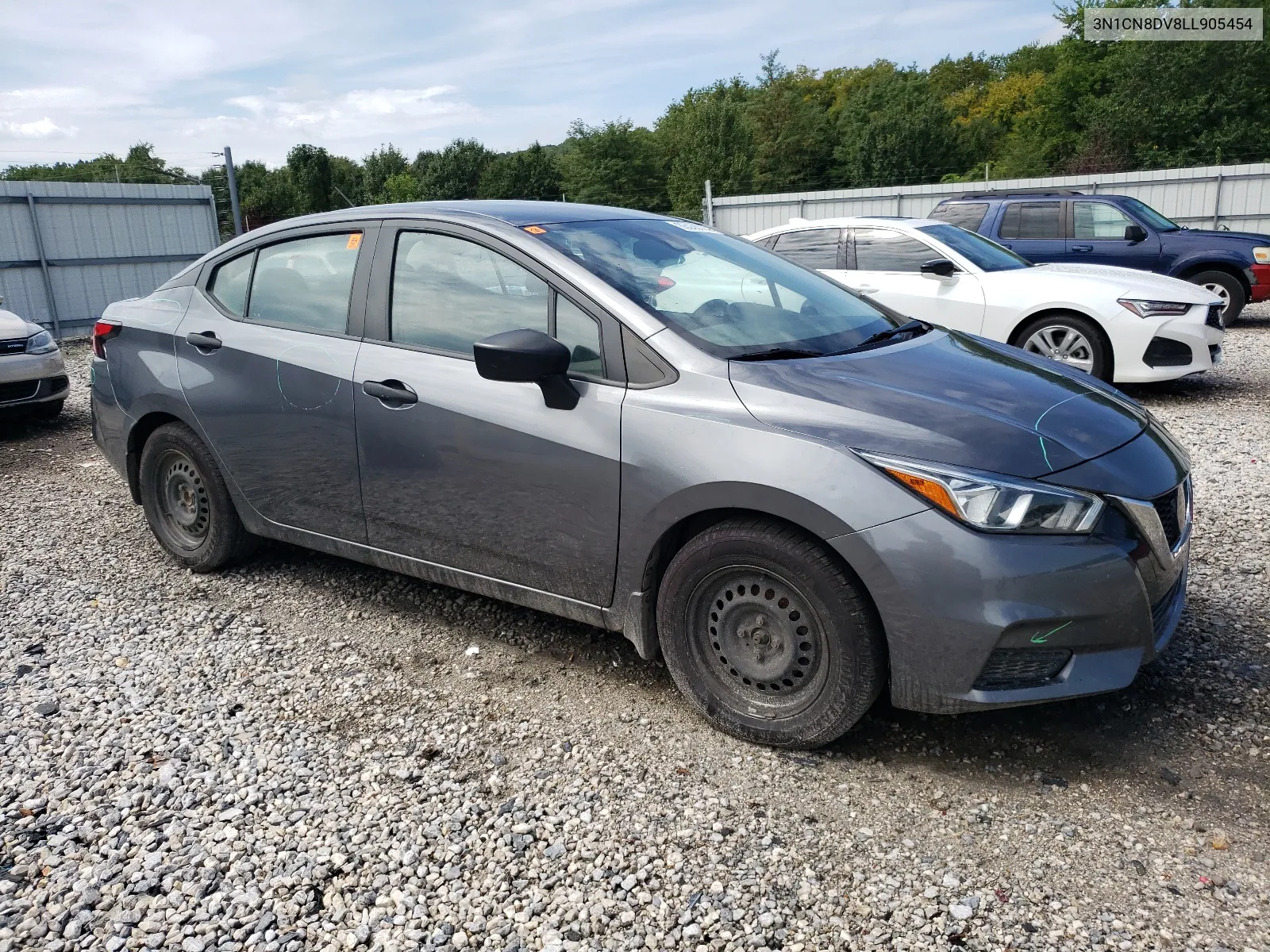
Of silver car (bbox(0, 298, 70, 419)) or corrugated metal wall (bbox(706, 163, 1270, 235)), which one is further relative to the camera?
corrugated metal wall (bbox(706, 163, 1270, 235))

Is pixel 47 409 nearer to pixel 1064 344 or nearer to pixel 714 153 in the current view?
pixel 1064 344

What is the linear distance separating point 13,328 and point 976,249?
8.44 meters

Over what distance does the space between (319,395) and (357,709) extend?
4.13 ft

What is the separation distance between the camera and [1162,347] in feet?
26.3

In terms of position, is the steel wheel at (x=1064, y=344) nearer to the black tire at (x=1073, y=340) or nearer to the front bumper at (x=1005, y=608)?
the black tire at (x=1073, y=340)

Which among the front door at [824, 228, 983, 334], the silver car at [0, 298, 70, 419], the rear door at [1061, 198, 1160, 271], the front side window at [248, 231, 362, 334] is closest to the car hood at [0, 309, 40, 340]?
the silver car at [0, 298, 70, 419]

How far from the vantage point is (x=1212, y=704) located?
10.9 ft

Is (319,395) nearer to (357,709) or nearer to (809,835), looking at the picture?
(357,709)

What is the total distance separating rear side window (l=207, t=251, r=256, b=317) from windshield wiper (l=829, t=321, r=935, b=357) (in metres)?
2.69

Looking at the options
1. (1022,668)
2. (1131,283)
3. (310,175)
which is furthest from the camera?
(310,175)

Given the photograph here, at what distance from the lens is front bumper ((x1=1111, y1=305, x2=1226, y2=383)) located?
7.97 meters

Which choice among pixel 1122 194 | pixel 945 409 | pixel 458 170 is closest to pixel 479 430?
pixel 945 409

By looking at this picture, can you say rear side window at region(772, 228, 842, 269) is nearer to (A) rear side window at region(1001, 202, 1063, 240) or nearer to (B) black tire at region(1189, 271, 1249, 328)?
(A) rear side window at region(1001, 202, 1063, 240)

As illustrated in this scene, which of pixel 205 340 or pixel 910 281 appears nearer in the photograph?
pixel 205 340
